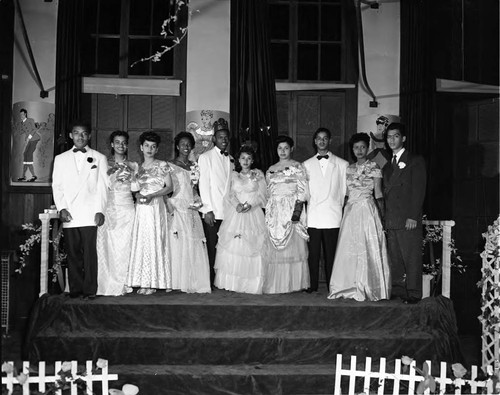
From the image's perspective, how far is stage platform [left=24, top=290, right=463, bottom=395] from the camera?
517 centimetres

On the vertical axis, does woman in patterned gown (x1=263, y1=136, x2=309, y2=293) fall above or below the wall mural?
below

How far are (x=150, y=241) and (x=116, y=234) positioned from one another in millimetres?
312

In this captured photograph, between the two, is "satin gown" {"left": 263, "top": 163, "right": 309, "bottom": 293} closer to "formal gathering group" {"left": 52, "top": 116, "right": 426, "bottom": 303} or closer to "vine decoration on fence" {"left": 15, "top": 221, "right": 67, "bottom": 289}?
"formal gathering group" {"left": 52, "top": 116, "right": 426, "bottom": 303}

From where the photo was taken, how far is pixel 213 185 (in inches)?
269

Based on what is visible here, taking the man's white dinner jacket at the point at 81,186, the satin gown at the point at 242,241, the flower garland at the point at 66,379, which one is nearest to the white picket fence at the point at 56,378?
the flower garland at the point at 66,379

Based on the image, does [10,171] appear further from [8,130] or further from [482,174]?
[482,174]

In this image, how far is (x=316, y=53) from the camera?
869 cm

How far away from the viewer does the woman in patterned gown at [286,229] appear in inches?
259

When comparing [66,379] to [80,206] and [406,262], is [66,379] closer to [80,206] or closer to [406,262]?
[80,206]

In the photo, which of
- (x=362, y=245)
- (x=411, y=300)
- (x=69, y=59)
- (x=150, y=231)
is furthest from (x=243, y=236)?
(x=69, y=59)

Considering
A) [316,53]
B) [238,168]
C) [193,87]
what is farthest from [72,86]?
[316,53]

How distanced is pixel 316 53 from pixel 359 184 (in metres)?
2.83

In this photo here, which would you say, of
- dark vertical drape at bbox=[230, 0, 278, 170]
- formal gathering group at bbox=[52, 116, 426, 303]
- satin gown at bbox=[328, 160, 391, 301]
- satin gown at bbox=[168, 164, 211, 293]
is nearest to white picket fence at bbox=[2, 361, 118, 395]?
formal gathering group at bbox=[52, 116, 426, 303]

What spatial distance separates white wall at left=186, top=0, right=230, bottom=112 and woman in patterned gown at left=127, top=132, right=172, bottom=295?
6.66 ft
